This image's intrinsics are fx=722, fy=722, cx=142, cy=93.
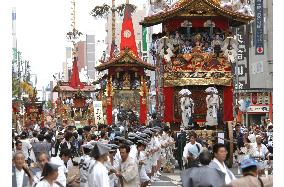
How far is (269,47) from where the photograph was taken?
47.6 meters

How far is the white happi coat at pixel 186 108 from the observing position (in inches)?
1029

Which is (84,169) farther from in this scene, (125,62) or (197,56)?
(125,62)

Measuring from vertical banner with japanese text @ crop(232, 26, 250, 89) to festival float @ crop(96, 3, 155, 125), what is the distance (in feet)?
36.4

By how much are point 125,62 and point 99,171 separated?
2963 cm

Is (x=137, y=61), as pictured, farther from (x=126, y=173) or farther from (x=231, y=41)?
(x=126, y=173)

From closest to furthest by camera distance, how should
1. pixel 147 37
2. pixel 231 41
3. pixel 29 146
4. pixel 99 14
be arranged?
pixel 29 146 → pixel 231 41 → pixel 99 14 → pixel 147 37

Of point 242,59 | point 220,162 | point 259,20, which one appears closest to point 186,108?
point 220,162

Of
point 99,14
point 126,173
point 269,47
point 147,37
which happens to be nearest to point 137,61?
point 269,47

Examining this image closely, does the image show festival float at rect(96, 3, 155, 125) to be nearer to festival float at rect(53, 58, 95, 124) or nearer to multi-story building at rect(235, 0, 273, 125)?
multi-story building at rect(235, 0, 273, 125)

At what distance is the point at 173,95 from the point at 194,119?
121 cm

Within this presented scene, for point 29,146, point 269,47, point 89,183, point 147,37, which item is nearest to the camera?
point 89,183

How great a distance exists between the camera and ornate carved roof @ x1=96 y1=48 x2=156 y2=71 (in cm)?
3984

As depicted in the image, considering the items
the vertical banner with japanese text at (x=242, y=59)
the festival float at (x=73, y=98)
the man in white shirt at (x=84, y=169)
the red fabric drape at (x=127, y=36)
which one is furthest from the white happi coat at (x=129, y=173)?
the festival float at (x=73, y=98)

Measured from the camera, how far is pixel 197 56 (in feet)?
87.8
